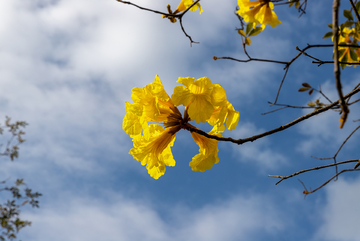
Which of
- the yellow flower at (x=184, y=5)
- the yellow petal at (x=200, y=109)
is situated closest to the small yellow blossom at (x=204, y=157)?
the yellow petal at (x=200, y=109)

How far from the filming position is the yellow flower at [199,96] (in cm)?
184

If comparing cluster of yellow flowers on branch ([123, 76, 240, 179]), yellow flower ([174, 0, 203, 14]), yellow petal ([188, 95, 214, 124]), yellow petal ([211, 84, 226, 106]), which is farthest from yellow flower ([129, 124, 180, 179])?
yellow flower ([174, 0, 203, 14])

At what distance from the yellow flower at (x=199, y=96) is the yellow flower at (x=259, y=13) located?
536 mm

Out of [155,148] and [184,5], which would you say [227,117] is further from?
[184,5]

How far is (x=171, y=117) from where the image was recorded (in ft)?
6.50

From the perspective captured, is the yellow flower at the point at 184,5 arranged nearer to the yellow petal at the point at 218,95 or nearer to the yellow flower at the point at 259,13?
the yellow flower at the point at 259,13

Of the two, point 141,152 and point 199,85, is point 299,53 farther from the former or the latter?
point 141,152

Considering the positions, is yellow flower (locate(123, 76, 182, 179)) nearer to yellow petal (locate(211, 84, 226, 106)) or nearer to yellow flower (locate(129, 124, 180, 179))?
yellow flower (locate(129, 124, 180, 179))

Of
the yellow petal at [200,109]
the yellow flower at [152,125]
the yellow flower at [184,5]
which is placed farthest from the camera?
the yellow flower at [184,5]

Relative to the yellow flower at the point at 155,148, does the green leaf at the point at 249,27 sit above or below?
above

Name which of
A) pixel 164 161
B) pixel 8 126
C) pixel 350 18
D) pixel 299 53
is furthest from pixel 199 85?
pixel 8 126

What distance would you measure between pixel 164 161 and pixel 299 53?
1374mm

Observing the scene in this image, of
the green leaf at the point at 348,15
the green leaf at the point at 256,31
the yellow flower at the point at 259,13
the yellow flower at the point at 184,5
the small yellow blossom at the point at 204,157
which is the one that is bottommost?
the small yellow blossom at the point at 204,157

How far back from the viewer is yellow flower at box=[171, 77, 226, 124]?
6.04 feet
